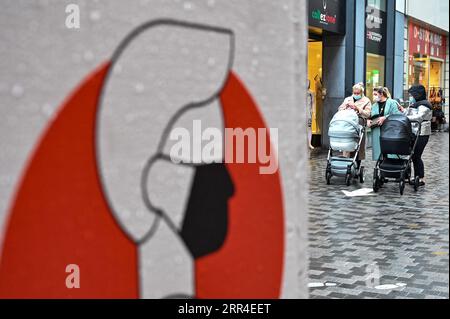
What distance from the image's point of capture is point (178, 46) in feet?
4.26

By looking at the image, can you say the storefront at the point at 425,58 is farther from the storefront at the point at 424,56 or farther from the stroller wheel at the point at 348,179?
the stroller wheel at the point at 348,179

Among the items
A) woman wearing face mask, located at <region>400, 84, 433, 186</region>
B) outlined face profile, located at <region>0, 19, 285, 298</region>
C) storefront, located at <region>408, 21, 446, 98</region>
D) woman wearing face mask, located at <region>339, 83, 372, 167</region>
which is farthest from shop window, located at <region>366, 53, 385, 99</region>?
outlined face profile, located at <region>0, 19, 285, 298</region>

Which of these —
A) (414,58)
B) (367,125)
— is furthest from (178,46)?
(414,58)

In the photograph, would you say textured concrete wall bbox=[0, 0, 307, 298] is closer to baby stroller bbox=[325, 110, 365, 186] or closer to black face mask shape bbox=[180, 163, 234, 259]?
black face mask shape bbox=[180, 163, 234, 259]

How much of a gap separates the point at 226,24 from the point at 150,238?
469 mm

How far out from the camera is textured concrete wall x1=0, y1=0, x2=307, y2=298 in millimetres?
1188

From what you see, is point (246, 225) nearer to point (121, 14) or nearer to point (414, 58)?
point (121, 14)

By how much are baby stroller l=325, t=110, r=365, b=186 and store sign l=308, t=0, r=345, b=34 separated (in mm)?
4668

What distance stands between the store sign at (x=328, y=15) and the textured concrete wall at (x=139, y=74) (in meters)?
13.3

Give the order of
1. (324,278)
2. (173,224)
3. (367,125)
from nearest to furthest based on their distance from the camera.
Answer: (173,224)
(324,278)
(367,125)

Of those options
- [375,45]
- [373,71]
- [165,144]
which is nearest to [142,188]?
[165,144]

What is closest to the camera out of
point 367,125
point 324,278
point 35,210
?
point 35,210

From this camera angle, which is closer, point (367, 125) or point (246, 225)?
point (246, 225)
